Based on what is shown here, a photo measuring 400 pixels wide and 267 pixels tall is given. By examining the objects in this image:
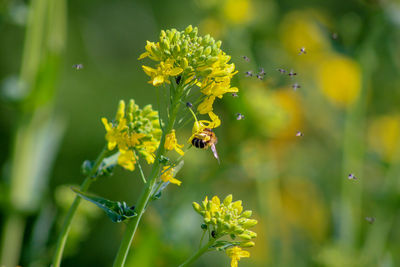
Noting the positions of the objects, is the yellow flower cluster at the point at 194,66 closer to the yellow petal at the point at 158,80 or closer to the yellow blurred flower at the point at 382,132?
the yellow petal at the point at 158,80

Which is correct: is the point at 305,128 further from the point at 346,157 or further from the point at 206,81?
the point at 206,81

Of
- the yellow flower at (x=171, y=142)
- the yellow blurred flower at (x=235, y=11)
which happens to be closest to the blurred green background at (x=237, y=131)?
the yellow blurred flower at (x=235, y=11)

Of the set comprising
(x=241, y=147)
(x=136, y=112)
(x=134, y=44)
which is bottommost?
(x=136, y=112)

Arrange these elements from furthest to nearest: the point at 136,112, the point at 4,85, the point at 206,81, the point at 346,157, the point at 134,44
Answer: the point at 134,44, the point at 346,157, the point at 4,85, the point at 136,112, the point at 206,81

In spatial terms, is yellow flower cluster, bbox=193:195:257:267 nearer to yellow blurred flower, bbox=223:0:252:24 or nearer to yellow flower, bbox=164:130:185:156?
yellow flower, bbox=164:130:185:156

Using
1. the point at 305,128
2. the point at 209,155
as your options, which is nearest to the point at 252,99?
the point at 209,155

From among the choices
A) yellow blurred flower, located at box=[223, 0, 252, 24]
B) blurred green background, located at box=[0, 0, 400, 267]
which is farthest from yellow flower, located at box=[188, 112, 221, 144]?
yellow blurred flower, located at box=[223, 0, 252, 24]

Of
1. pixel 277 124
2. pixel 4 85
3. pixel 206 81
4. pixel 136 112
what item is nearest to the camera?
pixel 206 81
